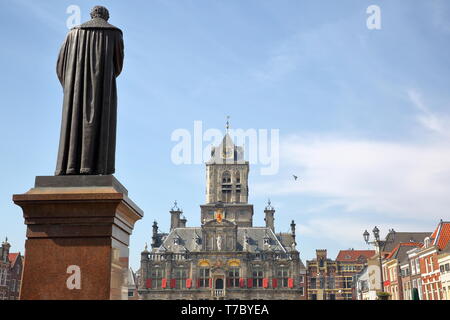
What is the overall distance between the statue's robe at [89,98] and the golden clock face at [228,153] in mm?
70606

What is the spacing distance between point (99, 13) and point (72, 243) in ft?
9.47

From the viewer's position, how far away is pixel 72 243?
15.0 ft

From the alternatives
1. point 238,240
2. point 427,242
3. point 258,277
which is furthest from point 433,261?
point 238,240

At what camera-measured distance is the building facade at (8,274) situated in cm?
4388

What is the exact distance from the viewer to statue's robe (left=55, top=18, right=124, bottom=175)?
5.17m

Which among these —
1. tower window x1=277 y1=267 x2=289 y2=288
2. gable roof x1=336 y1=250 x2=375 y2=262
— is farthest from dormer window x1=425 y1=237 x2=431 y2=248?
gable roof x1=336 y1=250 x2=375 y2=262

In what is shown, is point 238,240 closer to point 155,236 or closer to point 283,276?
point 283,276

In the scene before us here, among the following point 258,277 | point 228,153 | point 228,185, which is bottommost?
point 258,277

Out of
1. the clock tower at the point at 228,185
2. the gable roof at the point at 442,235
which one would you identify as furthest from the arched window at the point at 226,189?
the gable roof at the point at 442,235

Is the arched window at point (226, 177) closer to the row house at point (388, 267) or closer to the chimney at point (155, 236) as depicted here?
the chimney at point (155, 236)

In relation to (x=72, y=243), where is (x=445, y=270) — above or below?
above

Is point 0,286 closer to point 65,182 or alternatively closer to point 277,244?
point 277,244

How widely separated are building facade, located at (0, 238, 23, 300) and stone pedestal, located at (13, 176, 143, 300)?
44.5 m
